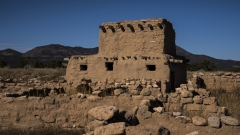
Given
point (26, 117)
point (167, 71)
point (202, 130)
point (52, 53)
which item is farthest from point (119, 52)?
point (52, 53)

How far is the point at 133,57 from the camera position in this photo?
38.8 ft

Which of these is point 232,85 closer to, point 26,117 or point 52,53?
point 26,117

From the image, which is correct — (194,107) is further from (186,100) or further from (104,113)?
(104,113)

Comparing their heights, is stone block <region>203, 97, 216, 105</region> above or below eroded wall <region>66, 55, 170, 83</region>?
below

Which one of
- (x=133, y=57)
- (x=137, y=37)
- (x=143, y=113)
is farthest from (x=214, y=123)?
(x=137, y=37)

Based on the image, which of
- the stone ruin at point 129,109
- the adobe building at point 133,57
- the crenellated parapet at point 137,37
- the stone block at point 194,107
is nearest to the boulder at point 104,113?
the stone ruin at point 129,109

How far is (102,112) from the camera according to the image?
4.80 meters

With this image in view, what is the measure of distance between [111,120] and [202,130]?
1730 mm

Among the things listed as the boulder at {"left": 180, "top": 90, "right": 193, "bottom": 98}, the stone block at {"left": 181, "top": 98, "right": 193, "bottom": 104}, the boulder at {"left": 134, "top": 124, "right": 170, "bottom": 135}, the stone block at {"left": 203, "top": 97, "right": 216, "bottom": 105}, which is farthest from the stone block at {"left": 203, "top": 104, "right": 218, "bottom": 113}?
the boulder at {"left": 134, "top": 124, "right": 170, "bottom": 135}

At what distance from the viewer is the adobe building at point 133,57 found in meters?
11.5

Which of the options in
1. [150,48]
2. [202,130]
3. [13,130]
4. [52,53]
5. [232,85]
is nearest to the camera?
[202,130]

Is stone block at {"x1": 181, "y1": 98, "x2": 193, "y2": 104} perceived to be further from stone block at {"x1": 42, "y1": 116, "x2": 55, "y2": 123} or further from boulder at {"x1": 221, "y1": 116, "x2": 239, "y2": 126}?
stone block at {"x1": 42, "y1": 116, "x2": 55, "y2": 123}

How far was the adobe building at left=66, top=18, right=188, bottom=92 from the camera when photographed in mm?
11484

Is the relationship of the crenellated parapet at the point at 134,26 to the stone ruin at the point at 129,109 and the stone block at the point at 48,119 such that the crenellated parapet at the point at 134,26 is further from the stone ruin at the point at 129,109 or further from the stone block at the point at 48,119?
the stone block at the point at 48,119
